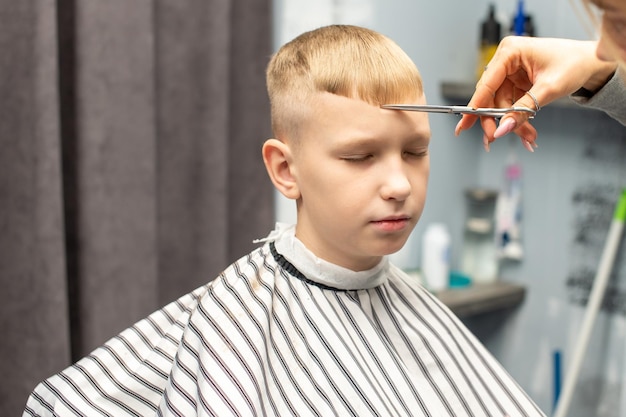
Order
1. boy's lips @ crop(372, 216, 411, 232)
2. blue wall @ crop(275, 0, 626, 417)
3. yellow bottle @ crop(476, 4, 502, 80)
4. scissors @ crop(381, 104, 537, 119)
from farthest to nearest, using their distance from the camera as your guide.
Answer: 1. yellow bottle @ crop(476, 4, 502, 80)
2. blue wall @ crop(275, 0, 626, 417)
3. boy's lips @ crop(372, 216, 411, 232)
4. scissors @ crop(381, 104, 537, 119)

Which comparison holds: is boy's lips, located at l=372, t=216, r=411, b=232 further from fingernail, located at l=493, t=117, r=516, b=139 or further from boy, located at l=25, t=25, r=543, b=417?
fingernail, located at l=493, t=117, r=516, b=139

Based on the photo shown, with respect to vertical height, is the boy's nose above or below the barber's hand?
below

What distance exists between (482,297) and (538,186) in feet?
1.45

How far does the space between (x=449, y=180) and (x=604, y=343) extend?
78cm

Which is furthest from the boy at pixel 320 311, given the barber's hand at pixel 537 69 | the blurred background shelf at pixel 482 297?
the blurred background shelf at pixel 482 297

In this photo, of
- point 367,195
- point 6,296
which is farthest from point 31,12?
point 367,195

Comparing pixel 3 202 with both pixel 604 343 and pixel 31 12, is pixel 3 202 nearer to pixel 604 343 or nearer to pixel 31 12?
pixel 31 12

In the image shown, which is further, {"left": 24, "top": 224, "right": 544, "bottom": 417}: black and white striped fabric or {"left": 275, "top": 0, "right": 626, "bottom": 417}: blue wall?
{"left": 275, "top": 0, "right": 626, "bottom": 417}: blue wall

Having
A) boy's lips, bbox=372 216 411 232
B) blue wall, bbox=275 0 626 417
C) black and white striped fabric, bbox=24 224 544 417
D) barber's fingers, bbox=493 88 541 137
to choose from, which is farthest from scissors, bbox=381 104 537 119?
blue wall, bbox=275 0 626 417

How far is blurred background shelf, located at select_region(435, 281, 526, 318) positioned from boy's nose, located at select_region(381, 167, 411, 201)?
1415mm

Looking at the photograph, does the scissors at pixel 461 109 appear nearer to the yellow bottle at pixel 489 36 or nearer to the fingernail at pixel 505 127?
the fingernail at pixel 505 127

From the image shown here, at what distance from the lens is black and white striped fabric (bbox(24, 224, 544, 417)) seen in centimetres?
113

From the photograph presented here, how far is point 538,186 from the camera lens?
2.68m

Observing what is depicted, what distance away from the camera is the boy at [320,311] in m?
1.15
